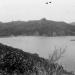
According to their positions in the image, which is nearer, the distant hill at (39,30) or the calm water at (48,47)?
the calm water at (48,47)

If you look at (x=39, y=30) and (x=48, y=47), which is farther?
(x=39, y=30)

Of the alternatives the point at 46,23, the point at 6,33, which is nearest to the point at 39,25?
the point at 46,23

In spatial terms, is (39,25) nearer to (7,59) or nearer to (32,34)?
(32,34)

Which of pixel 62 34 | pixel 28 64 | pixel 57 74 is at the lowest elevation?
Answer: pixel 62 34

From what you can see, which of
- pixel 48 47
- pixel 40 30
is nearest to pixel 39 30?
pixel 40 30

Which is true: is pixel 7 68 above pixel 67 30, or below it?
above

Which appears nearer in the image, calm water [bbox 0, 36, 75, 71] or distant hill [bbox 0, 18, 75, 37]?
calm water [bbox 0, 36, 75, 71]

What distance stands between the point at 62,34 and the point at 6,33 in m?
39.3

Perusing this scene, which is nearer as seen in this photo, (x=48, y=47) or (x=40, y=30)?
(x=48, y=47)

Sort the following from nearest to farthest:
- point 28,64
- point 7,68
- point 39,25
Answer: point 7,68 < point 28,64 < point 39,25

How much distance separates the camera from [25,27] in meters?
142

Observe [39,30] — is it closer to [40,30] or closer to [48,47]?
[40,30]

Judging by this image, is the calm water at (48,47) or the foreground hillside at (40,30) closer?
the calm water at (48,47)

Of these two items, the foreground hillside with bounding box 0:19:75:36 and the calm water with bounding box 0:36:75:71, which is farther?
Answer: the foreground hillside with bounding box 0:19:75:36
